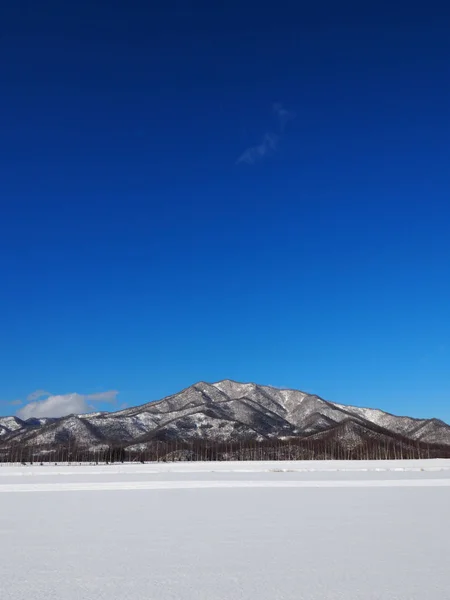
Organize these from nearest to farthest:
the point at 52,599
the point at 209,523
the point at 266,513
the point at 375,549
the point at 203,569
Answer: the point at 52,599 → the point at 203,569 → the point at 375,549 → the point at 209,523 → the point at 266,513

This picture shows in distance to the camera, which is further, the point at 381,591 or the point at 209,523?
the point at 209,523

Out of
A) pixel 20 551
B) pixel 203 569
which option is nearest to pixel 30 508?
pixel 20 551

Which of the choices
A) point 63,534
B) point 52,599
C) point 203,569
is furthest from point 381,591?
point 63,534

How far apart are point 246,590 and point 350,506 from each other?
49.2 feet

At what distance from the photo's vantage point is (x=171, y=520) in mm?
17734

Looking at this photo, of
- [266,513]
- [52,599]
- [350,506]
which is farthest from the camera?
[350,506]

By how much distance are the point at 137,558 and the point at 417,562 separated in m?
5.31

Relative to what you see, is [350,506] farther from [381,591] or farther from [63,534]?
[381,591]

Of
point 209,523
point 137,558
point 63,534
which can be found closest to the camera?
point 137,558

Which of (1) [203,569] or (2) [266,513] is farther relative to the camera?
Answer: (2) [266,513]

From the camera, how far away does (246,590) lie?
8273 mm

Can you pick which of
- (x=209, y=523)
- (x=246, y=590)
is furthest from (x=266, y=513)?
(x=246, y=590)

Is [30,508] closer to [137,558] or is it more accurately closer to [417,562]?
[137,558]

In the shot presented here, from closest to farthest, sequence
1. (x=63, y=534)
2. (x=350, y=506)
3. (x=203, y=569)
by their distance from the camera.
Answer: (x=203, y=569) < (x=63, y=534) < (x=350, y=506)
